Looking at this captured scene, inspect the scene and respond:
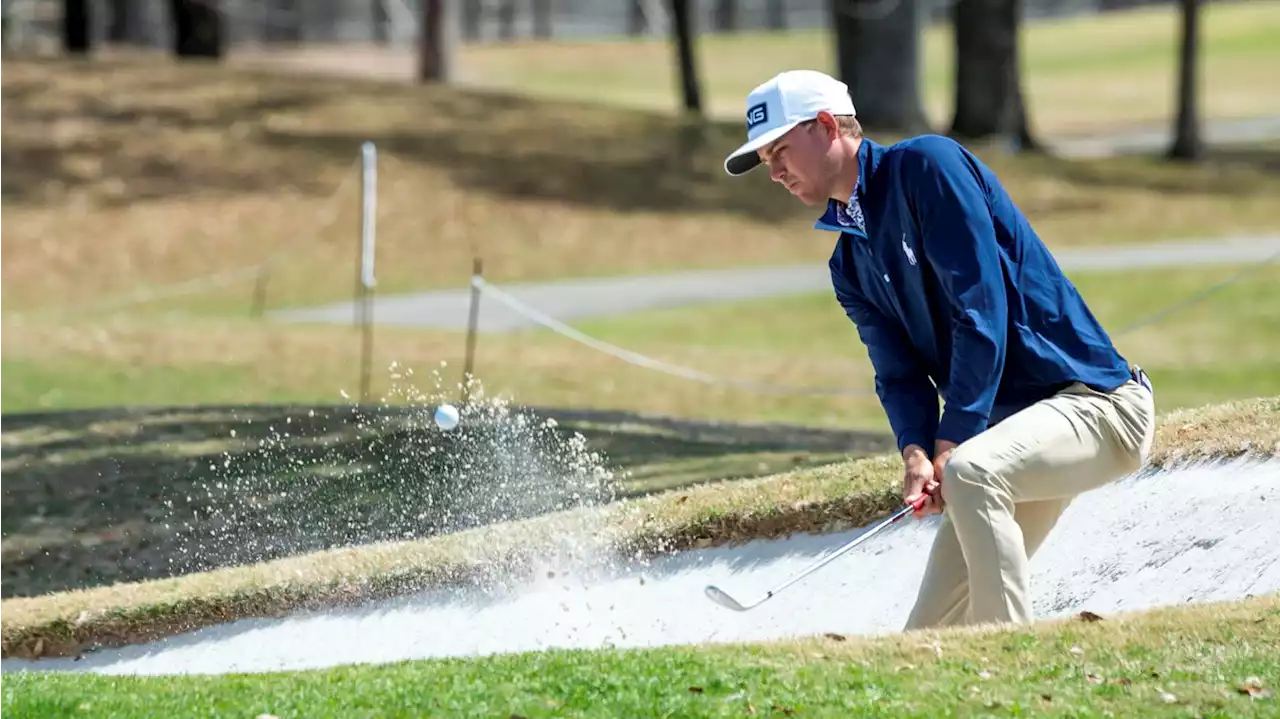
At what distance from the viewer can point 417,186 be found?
26.0m

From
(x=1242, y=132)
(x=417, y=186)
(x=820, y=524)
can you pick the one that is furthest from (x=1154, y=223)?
(x=820, y=524)

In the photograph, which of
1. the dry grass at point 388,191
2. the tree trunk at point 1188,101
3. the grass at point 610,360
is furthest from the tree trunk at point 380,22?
the grass at point 610,360

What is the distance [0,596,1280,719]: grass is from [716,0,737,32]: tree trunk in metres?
61.6

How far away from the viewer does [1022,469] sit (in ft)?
18.1

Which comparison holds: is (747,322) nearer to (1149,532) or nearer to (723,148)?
(723,148)

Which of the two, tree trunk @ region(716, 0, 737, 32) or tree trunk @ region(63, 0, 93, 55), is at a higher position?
tree trunk @ region(63, 0, 93, 55)

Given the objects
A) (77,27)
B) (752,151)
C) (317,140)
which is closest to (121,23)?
(77,27)

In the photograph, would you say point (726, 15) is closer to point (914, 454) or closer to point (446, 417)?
point (446, 417)

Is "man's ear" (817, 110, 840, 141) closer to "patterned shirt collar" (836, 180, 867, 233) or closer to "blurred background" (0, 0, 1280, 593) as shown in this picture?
"patterned shirt collar" (836, 180, 867, 233)

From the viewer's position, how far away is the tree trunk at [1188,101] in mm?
31906

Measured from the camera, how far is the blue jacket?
5.36 meters

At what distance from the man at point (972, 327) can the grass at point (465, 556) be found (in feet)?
7.52

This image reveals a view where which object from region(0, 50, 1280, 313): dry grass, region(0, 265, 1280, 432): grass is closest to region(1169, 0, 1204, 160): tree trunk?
region(0, 50, 1280, 313): dry grass

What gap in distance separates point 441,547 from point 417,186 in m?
18.1
